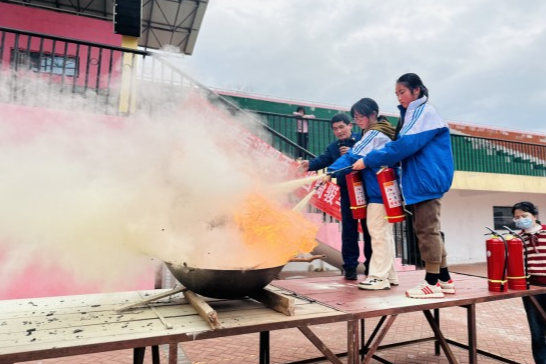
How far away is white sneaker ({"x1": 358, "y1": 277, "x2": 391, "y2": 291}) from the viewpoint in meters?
3.78

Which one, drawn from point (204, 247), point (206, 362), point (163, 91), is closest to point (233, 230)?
point (204, 247)

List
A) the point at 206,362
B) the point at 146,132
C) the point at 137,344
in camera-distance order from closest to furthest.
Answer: the point at 137,344, the point at 146,132, the point at 206,362

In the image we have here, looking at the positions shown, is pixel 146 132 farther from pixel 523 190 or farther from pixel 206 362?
pixel 523 190

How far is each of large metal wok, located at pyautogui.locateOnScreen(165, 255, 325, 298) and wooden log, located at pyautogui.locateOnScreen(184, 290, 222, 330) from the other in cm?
8

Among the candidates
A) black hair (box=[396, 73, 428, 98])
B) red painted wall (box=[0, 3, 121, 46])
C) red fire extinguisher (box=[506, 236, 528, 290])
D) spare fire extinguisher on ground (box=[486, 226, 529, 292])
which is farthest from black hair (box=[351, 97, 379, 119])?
red painted wall (box=[0, 3, 121, 46])

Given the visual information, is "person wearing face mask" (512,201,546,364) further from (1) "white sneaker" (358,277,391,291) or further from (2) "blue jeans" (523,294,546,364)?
Answer: (1) "white sneaker" (358,277,391,291)

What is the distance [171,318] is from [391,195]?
2461 millimetres

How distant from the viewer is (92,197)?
2775 mm

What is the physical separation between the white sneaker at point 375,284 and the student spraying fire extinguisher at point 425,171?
0.41 m

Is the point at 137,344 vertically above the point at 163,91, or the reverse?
the point at 163,91

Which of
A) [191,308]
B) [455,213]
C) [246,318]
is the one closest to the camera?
[246,318]

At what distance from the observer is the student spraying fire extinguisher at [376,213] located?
12.7ft

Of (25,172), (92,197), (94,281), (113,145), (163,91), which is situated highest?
(163,91)

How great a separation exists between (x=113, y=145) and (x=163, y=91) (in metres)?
3.88
